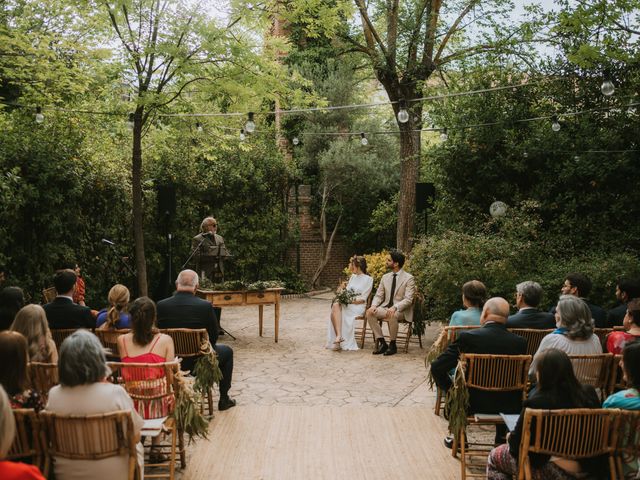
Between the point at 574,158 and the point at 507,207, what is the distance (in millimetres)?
1568

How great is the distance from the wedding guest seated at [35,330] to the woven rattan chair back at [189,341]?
1.45 metres

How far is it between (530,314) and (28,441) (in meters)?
4.18

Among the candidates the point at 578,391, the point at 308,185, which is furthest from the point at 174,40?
the point at 308,185

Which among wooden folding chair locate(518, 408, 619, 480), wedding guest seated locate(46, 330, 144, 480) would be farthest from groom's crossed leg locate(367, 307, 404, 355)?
wedding guest seated locate(46, 330, 144, 480)

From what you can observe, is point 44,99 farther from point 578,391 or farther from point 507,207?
point 578,391

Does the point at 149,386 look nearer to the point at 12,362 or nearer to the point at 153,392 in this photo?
the point at 153,392

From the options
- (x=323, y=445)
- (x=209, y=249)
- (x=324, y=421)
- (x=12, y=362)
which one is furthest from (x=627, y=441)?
(x=209, y=249)

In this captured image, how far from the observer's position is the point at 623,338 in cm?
505

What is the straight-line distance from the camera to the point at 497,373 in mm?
4785

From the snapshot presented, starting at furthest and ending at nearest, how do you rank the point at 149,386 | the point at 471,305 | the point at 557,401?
the point at 471,305 → the point at 149,386 → the point at 557,401

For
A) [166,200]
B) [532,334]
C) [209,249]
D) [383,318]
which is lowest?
[383,318]

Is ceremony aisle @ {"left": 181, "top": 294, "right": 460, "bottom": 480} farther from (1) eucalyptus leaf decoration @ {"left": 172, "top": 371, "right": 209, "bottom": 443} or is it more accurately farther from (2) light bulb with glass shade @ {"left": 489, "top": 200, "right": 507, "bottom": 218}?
(2) light bulb with glass shade @ {"left": 489, "top": 200, "right": 507, "bottom": 218}

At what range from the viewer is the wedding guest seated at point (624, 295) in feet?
19.8

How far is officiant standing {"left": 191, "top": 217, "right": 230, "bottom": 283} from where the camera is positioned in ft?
34.3
